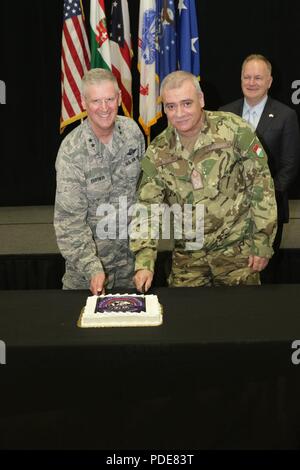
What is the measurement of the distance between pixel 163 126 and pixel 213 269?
355 centimetres

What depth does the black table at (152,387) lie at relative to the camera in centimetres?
154

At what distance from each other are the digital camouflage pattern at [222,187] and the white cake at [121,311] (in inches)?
10.7

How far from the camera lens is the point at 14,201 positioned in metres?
5.79

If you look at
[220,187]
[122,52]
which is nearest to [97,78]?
[220,187]

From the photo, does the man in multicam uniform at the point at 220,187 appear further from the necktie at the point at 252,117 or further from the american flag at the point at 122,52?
the american flag at the point at 122,52

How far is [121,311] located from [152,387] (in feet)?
0.82

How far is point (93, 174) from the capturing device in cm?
218

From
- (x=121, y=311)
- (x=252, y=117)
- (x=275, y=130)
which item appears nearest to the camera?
(x=121, y=311)

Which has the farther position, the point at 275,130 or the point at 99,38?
the point at 99,38

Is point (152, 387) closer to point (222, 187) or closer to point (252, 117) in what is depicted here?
point (222, 187)

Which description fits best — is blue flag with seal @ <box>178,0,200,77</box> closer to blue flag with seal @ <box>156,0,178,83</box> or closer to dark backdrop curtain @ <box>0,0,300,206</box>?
blue flag with seal @ <box>156,0,178,83</box>

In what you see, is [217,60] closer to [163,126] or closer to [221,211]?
[163,126]

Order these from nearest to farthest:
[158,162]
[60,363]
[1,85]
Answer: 1. [60,363]
2. [158,162]
3. [1,85]
